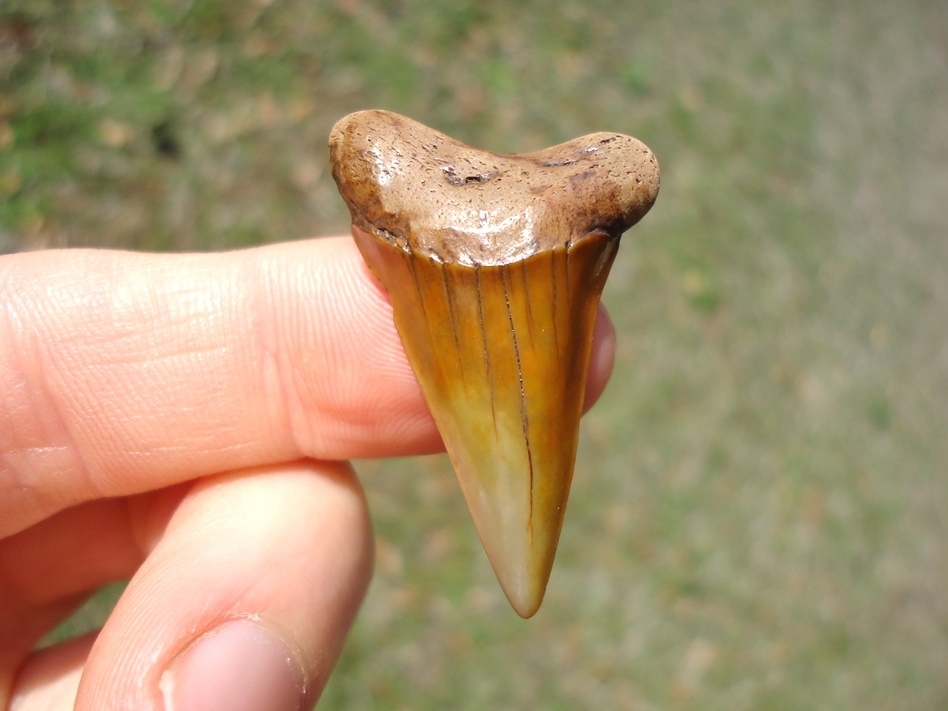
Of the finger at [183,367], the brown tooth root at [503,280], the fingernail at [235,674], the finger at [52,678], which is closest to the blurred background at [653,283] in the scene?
the finger at [52,678]

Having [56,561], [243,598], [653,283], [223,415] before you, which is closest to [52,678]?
[56,561]

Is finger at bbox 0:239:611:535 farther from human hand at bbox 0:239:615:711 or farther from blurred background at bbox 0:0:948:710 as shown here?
blurred background at bbox 0:0:948:710

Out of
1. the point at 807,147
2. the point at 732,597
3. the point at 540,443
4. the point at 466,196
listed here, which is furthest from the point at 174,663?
the point at 807,147

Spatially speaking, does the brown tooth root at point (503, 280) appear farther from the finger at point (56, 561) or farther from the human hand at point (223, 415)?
the finger at point (56, 561)

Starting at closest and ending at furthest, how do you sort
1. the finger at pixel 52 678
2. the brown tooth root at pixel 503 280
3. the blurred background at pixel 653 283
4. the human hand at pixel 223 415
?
1. the brown tooth root at pixel 503 280
2. the human hand at pixel 223 415
3. the finger at pixel 52 678
4. the blurred background at pixel 653 283

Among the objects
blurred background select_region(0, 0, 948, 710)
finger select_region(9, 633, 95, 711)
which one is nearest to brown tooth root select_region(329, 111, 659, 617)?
finger select_region(9, 633, 95, 711)

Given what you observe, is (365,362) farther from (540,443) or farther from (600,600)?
(600,600)
